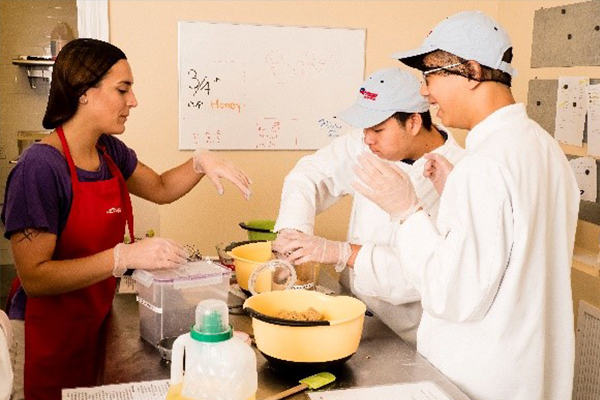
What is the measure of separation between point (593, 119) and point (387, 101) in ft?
4.63

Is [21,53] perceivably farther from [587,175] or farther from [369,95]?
[587,175]

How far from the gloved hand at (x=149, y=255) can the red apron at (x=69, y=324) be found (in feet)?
0.57

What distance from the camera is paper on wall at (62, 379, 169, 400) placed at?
1.37 meters

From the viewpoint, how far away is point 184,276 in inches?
64.6

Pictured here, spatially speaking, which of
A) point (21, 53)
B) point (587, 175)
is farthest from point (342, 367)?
point (21, 53)

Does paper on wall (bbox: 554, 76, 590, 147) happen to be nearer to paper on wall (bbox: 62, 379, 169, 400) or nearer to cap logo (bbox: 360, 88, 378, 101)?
cap logo (bbox: 360, 88, 378, 101)

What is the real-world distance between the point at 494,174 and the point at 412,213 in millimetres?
253

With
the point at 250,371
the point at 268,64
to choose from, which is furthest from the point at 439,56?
the point at 268,64

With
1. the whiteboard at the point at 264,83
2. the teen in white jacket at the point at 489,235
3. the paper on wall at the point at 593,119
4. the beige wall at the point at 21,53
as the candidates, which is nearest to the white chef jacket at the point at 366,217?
the teen in white jacket at the point at 489,235

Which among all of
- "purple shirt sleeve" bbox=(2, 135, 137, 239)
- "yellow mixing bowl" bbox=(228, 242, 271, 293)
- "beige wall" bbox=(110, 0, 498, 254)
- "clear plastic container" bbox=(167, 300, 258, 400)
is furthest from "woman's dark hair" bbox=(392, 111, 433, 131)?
"beige wall" bbox=(110, 0, 498, 254)

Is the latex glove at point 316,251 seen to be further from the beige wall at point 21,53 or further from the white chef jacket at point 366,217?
the beige wall at point 21,53

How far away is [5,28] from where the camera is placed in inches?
216

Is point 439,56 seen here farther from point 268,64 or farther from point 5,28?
point 5,28

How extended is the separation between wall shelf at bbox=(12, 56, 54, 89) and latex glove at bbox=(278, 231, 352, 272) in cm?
411
